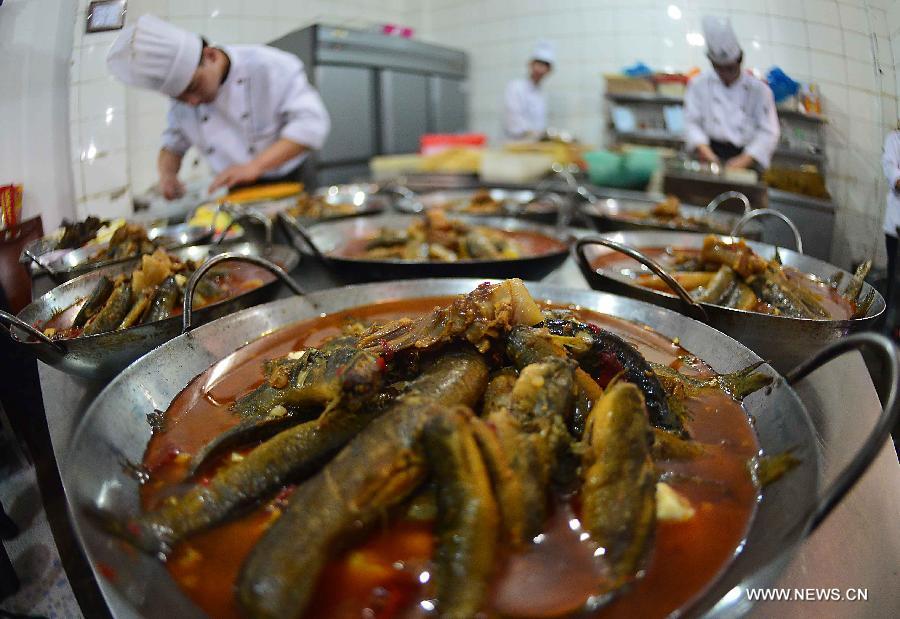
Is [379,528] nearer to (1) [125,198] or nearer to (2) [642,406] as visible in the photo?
(2) [642,406]

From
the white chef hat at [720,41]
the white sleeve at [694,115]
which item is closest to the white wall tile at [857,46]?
the white chef hat at [720,41]

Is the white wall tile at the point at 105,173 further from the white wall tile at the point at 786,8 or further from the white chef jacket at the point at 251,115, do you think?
the white wall tile at the point at 786,8

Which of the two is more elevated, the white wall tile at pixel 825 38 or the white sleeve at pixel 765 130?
the white wall tile at pixel 825 38

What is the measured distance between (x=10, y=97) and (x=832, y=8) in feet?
11.0

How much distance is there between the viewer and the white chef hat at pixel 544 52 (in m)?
8.07

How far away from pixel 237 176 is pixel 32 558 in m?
3.50

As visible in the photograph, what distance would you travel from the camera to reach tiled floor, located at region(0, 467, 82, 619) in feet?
4.32

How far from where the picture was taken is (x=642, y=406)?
1.20 m

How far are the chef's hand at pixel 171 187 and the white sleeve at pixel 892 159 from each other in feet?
12.0

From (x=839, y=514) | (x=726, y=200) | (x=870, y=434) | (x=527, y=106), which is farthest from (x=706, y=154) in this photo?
(x=527, y=106)

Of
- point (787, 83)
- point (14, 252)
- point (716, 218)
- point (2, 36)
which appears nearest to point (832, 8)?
point (787, 83)

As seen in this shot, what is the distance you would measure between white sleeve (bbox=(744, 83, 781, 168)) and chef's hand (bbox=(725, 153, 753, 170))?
0.07m

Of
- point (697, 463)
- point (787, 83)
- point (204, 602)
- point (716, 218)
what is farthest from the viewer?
point (716, 218)

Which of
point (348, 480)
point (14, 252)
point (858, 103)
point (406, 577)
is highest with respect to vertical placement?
point (858, 103)
